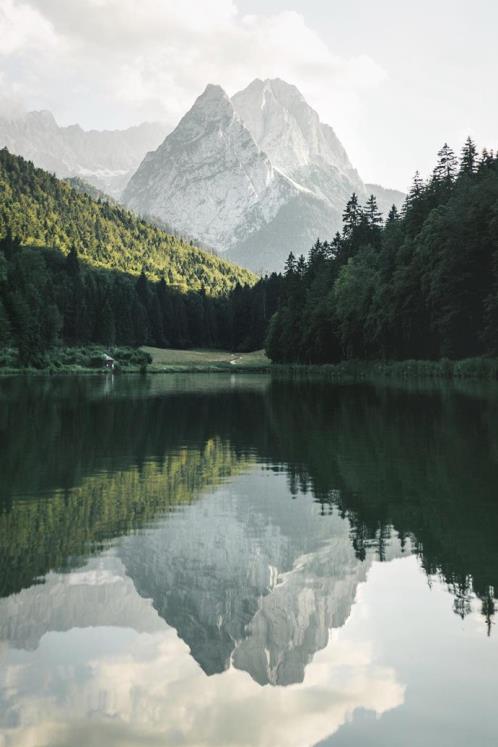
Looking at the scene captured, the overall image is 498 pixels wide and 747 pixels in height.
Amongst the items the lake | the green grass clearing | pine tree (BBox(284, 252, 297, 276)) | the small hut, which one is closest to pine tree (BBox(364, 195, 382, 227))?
pine tree (BBox(284, 252, 297, 276))

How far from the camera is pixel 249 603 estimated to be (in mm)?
9102

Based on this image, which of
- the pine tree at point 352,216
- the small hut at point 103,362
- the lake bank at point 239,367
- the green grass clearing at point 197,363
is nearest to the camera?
the lake bank at point 239,367

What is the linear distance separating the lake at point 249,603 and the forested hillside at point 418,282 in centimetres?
5697

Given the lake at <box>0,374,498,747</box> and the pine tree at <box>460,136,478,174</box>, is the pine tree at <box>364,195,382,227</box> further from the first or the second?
the lake at <box>0,374,498,747</box>

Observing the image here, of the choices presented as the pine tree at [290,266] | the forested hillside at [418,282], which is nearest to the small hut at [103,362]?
the forested hillside at [418,282]

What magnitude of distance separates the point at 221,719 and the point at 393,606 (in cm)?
329

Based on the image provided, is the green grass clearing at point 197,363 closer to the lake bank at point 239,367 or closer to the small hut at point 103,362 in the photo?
the lake bank at point 239,367

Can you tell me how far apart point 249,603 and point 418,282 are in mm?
79233

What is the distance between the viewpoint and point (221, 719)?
6434 millimetres

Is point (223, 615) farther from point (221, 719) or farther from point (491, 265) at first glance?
point (491, 265)

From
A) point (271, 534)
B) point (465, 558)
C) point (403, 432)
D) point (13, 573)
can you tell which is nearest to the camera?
point (13, 573)

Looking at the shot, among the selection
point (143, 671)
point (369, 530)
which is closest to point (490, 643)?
point (143, 671)

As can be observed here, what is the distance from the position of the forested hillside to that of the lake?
187 feet

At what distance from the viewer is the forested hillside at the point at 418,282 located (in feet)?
249
